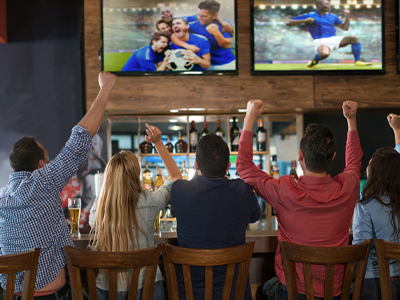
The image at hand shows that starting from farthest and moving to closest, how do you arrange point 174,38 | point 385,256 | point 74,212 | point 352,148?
point 174,38 < point 74,212 < point 352,148 < point 385,256

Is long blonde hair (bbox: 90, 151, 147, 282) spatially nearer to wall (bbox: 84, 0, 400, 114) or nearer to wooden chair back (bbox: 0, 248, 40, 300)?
wooden chair back (bbox: 0, 248, 40, 300)

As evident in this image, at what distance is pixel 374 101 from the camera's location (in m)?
3.03

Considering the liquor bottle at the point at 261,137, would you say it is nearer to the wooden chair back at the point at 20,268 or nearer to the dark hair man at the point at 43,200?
the dark hair man at the point at 43,200

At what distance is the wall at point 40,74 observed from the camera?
3.42 metres

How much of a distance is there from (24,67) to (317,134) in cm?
309

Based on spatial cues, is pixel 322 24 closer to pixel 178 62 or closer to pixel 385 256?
pixel 178 62

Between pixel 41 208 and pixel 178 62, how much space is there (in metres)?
1.94

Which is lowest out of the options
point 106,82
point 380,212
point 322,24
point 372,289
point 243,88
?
point 372,289

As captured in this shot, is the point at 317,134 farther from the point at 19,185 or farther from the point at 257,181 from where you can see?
the point at 19,185

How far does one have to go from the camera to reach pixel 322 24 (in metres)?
3.02

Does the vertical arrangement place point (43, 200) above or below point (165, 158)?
below

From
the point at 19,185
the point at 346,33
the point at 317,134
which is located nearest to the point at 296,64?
the point at 346,33

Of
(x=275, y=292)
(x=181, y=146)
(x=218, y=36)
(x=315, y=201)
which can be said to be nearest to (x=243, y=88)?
(x=218, y=36)

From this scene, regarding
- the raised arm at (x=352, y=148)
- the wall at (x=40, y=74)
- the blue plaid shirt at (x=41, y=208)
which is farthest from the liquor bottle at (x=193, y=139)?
the blue plaid shirt at (x=41, y=208)
